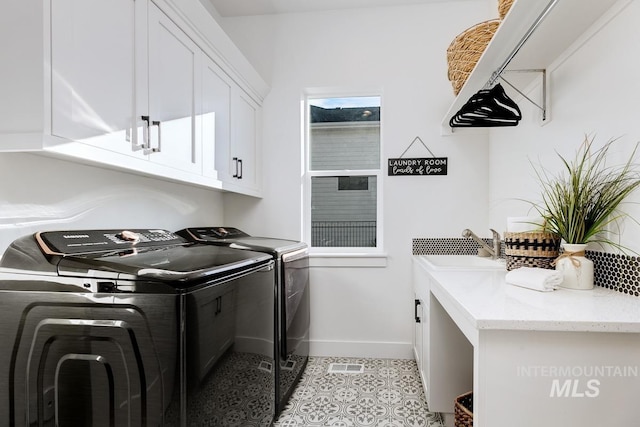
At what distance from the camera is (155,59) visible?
167 centimetres

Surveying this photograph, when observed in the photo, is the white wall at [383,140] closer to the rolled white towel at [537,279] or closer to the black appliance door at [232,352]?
the black appliance door at [232,352]

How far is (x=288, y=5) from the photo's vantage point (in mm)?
3025

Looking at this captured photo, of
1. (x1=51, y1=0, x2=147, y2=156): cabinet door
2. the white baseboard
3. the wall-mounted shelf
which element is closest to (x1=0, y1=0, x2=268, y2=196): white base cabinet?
(x1=51, y1=0, x2=147, y2=156): cabinet door

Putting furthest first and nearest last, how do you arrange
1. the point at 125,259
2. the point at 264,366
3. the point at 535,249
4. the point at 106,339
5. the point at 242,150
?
the point at 242,150, the point at 264,366, the point at 535,249, the point at 125,259, the point at 106,339

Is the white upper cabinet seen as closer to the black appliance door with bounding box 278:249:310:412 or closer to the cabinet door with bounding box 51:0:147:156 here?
the black appliance door with bounding box 278:249:310:412

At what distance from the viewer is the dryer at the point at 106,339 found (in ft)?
3.66

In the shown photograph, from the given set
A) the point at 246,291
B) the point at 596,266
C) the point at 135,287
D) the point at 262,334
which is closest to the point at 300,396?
the point at 262,334

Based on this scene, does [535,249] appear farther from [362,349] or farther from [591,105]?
[362,349]

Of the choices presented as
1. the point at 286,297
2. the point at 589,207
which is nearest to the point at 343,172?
the point at 286,297

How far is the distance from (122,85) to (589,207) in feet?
6.37

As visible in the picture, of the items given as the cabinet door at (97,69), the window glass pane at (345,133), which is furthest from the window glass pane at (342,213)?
the cabinet door at (97,69)

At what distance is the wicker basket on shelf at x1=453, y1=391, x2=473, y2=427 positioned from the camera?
1710 millimetres

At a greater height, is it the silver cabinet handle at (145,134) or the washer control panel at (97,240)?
the silver cabinet handle at (145,134)

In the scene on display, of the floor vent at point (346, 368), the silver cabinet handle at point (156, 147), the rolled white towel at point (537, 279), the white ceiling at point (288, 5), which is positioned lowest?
the floor vent at point (346, 368)
